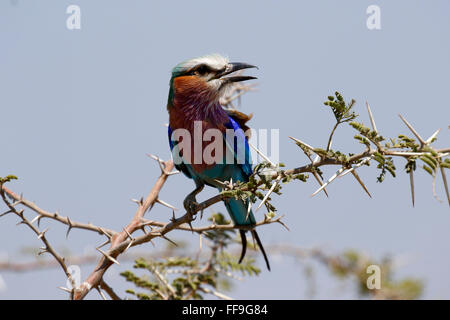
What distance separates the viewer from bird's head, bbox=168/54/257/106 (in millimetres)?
5250

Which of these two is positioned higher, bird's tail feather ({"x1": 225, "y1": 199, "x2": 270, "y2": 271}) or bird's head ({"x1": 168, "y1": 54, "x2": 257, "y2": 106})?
bird's head ({"x1": 168, "y1": 54, "x2": 257, "y2": 106})

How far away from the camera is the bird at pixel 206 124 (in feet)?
16.6

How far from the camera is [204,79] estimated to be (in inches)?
210

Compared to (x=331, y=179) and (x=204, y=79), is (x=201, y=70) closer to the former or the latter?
(x=204, y=79)

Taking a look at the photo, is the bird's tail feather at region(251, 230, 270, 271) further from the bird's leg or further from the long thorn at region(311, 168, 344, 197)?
the long thorn at region(311, 168, 344, 197)

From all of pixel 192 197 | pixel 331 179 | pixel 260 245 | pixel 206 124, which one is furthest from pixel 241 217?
pixel 331 179

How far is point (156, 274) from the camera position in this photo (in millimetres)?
4348

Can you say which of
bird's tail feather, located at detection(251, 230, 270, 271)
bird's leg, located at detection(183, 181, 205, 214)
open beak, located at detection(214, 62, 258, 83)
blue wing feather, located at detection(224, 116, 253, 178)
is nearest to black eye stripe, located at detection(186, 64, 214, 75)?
open beak, located at detection(214, 62, 258, 83)

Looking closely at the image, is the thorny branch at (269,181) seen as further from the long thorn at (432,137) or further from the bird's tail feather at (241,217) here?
the bird's tail feather at (241,217)

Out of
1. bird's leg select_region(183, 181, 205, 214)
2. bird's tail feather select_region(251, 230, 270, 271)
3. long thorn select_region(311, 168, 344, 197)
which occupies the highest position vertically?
long thorn select_region(311, 168, 344, 197)

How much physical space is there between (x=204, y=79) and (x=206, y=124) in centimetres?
44
